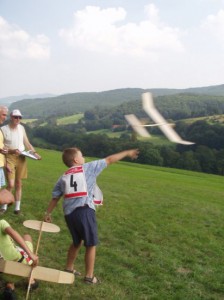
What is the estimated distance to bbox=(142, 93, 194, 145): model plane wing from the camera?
8.52 feet

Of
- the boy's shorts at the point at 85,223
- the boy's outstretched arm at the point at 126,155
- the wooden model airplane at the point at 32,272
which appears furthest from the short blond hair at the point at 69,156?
the wooden model airplane at the point at 32,272

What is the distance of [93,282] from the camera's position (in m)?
5.66

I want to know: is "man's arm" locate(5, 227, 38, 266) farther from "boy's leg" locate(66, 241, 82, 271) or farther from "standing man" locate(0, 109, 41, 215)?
"standing man" locate(0, 109, 41, 215)

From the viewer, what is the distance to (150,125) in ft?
8.89

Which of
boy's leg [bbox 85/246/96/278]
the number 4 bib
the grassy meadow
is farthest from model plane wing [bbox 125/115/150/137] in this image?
boy's leg [bbox 85/246/96/278]

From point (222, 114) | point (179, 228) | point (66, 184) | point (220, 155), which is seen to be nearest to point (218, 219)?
point (179, 228)

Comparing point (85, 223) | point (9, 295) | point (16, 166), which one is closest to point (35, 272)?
point (9, 295)

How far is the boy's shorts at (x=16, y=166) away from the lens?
8.52m

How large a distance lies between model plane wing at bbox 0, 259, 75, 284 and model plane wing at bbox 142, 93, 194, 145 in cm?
275

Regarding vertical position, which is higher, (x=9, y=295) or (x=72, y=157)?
(x=72, y=157)

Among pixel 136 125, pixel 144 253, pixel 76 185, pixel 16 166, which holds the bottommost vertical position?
pixel 144 253

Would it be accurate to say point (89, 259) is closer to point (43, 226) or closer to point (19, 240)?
point (43, 226)

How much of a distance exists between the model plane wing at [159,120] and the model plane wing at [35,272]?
2754 millimetres

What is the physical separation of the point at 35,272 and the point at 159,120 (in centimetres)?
301
